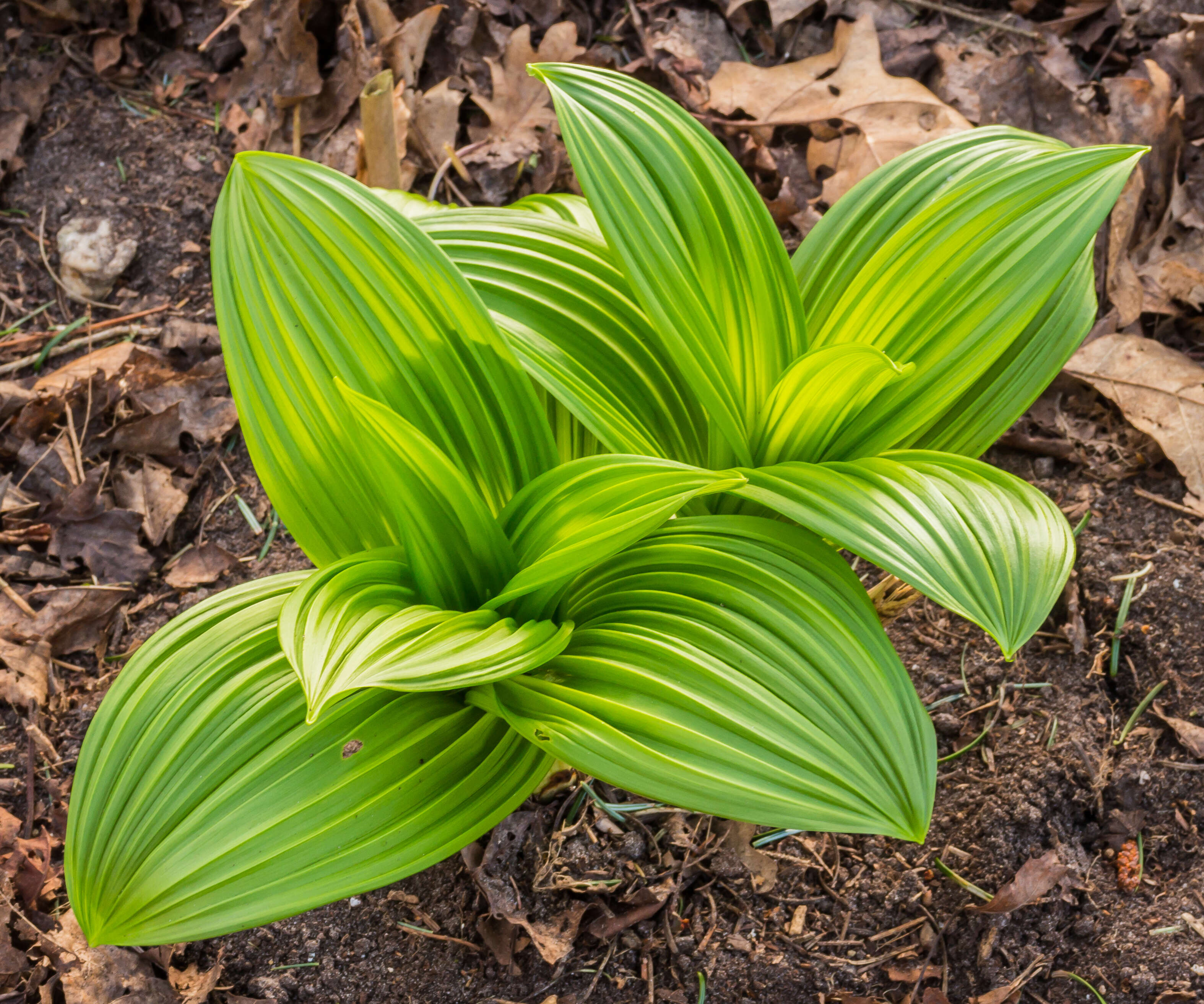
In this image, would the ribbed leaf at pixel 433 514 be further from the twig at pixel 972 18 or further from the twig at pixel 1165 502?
the twig at pixel 972 18

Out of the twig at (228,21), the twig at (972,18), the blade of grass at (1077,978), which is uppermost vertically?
the twig at (972,18)

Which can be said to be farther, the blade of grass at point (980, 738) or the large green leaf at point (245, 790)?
the blade of grass at point (980, 738)

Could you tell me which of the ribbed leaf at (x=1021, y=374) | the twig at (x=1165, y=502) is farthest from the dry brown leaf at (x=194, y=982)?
the twig at (x=1165, y=502)

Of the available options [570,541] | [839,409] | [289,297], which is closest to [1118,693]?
[839,409]

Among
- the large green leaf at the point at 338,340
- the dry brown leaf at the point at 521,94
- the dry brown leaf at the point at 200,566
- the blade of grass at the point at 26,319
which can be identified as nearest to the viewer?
the large green leaf at the point at 338,340

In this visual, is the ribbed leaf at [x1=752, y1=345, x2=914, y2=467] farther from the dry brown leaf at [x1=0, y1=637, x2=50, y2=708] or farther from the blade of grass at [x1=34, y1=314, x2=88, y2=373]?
the blade of grass at [x1=34, y1=314, x2=88, y2=373]

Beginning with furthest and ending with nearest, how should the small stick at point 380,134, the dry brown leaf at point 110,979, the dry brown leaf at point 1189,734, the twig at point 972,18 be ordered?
1. the twig at point 972,18
2. the small stick at point 380,134
3. the dry brown leaf at point 1189,734
4. the dry brown leaf at point 110,979
